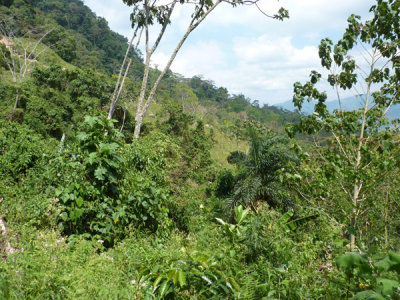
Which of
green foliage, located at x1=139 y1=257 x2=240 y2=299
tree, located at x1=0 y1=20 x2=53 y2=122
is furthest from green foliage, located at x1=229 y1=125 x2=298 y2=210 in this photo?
tree, located at x1=0 y1=20 x2=53 y2=122

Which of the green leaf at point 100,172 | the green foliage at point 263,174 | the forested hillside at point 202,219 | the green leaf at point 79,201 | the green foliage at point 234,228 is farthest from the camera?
the green foliage at point 263,174

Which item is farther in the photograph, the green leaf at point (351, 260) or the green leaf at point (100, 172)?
the green leaf at point (100, 172)

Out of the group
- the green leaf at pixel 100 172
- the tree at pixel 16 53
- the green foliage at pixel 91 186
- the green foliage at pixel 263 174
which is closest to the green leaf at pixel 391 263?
the green foliage at pixel 91 186

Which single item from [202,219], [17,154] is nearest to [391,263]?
[202,219]

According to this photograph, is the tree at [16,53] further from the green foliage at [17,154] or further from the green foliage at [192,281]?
the green foliage at [192,281]

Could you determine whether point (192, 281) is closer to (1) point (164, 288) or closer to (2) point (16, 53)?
(1) point (164, 288)

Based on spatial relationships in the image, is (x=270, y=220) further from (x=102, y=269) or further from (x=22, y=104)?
(x=22, y=104)

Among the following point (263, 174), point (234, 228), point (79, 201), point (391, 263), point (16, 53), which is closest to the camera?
point (391, 263)

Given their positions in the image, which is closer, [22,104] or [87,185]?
[87,185]

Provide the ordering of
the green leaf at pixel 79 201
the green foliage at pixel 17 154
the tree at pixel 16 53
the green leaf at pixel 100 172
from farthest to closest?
the tree at pixel 16 53
the green foliage at pixel 17 154
the green leaf at pixel 100 172
the green leaf at pixel 79 201

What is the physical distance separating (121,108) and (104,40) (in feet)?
209

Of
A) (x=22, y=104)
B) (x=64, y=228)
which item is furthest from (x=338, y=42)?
(x=22, y=104)

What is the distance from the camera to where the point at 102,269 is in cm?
232

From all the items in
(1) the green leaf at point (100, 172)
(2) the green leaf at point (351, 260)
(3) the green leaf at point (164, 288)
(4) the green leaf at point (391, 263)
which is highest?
(4) the green leaf at point (391, 263)
